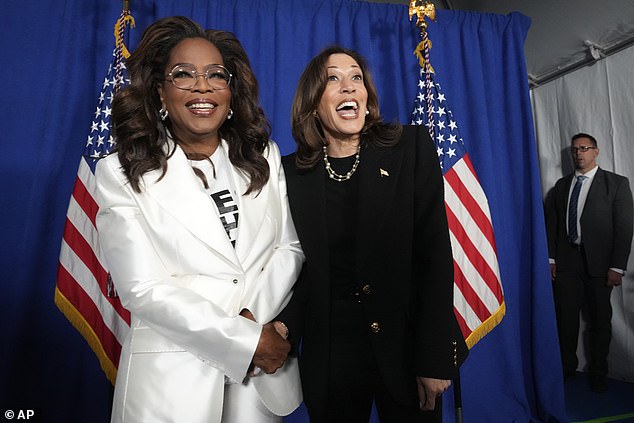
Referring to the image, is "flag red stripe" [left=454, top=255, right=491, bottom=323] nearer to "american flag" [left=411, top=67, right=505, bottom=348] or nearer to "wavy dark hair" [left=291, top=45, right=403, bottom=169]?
"american flag" [left=411, top=67, right=505, bottom=348]

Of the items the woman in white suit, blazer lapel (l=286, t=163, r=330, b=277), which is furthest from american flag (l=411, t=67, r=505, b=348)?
the woman in white suit

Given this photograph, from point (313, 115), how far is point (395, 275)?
0.65 m

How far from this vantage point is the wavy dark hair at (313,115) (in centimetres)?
154

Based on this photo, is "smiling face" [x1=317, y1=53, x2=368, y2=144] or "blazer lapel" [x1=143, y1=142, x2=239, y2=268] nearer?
"blazer lapel" [x1=143, y1=142, x2=239, y2=268]

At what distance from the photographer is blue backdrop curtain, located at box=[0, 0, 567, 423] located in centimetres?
279

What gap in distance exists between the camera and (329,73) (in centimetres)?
158

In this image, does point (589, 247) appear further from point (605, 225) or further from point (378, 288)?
point (378, 288)

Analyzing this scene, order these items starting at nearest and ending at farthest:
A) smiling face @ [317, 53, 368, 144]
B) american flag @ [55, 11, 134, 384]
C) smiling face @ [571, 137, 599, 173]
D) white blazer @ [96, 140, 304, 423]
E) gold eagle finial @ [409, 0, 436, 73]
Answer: white blazer @ [96, 140, 304, 423] → smiling face @ [317, 53, 368, 144] → american flag @ [55, 11, 134, 384] → gold eagle finial @ [409, 0, 436, 73] → smiling face @ [571, 137, 599, 173]

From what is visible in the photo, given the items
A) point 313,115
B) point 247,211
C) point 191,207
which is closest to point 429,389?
point 247,211

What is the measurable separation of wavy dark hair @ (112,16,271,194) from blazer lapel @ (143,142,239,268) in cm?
4

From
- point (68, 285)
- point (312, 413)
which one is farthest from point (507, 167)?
point (68, 285)

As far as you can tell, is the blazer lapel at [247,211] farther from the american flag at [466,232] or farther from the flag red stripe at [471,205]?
the flag red stripe at [471,205]

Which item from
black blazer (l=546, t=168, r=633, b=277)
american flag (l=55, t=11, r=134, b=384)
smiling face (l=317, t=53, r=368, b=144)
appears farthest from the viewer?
black blazer (l=546, t=168, r=633, b=277)

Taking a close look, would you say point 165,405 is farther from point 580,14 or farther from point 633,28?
point 580,14
